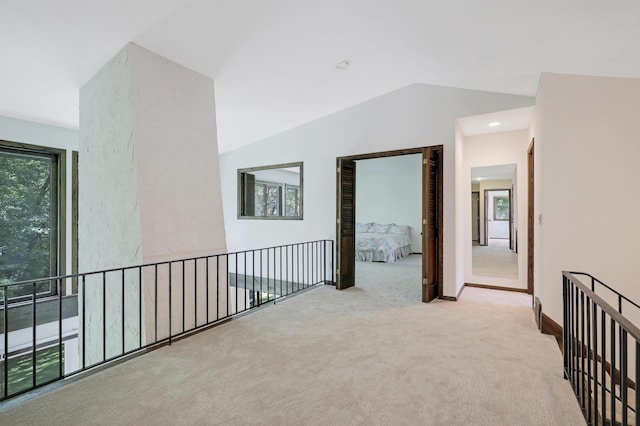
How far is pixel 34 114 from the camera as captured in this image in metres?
4.27

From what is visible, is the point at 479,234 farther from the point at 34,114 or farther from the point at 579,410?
the point at 34,114

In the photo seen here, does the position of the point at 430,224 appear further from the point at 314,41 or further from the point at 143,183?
the point at 143,183

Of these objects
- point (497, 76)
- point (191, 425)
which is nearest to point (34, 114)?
point (191, 425)

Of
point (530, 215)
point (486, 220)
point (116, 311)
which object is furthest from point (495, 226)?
point (116, 311)

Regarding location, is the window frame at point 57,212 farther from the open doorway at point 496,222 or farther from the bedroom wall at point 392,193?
the bedroom wall at point 392,193

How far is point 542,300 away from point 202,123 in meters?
3.95

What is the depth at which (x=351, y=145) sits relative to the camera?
16.9ft

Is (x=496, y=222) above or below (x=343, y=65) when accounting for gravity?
below

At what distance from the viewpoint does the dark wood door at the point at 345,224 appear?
16.7 ft

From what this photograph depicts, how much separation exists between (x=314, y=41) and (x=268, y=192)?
453 centimetres

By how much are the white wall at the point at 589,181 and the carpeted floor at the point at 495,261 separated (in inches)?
88.1

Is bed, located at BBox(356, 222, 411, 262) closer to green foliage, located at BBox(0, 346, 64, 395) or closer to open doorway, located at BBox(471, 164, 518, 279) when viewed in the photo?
open doorway, located at BBox(471, 164, 518, 279)

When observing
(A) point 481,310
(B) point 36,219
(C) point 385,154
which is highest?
(C) point 385,154

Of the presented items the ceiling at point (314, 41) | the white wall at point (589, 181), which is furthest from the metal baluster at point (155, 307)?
the white wall at point (589, 181)
